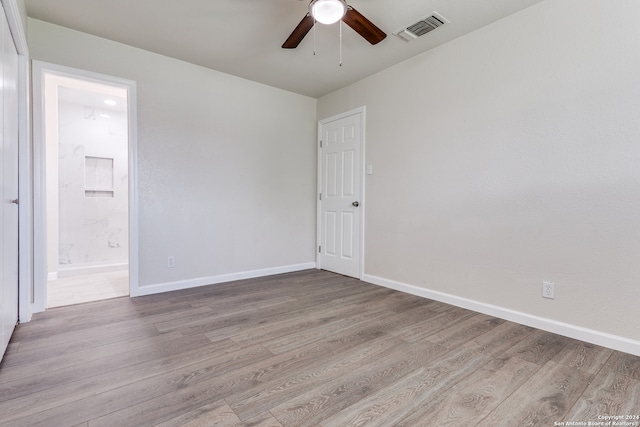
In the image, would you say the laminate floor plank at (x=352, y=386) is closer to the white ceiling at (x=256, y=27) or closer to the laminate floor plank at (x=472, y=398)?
the laminate floor plank at (x=472, y=398)

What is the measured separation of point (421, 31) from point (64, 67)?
3.23 meters

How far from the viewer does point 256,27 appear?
2.66 metres

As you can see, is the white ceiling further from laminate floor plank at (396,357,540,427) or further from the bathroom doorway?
laminate floor plank at (396,357,540,427)

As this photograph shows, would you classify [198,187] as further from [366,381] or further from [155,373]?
[366,381]

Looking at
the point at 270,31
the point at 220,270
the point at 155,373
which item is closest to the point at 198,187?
the point at 220,270

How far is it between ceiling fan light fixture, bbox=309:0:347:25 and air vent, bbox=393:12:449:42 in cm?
96

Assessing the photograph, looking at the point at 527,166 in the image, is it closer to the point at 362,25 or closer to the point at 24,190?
the point at 362,25

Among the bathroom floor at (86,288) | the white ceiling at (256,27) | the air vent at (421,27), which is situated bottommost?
the bathroom floor at (86,288)

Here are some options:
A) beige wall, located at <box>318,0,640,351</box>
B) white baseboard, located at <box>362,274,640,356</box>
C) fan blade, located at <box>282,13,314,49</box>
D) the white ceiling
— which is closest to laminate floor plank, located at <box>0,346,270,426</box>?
white baseboard, located at <box>362,274,640,356</box>


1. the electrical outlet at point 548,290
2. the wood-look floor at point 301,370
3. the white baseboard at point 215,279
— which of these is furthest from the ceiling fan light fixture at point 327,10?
the white baseboard at point 215,279

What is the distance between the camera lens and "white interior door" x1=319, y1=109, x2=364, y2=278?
12.7 feet

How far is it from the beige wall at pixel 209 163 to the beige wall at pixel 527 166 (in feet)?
4.80

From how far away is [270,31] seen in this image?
8.92 ft

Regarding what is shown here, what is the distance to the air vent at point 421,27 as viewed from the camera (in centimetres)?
250
